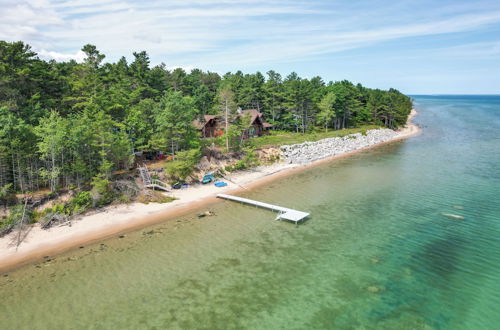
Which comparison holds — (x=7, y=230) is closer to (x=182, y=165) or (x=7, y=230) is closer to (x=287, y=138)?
(x=182, y=165)

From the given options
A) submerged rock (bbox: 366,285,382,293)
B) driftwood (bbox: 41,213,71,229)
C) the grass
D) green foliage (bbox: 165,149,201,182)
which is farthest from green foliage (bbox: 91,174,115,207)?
submerged rock (bbox: 366,285,382,293)

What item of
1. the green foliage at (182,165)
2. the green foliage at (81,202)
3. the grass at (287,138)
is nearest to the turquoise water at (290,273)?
the green foliage at (81,202)

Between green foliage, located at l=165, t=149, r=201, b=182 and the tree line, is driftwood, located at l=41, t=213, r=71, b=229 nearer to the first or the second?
the tree line

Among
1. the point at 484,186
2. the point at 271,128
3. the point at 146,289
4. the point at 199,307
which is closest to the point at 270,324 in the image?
the point at 199,307

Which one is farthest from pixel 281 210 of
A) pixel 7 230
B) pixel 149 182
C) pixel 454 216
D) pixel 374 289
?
pixel 7 230

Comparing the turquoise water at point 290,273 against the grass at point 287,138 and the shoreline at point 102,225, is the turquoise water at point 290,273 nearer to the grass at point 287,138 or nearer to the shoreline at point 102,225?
the shoreline at point 102,225
